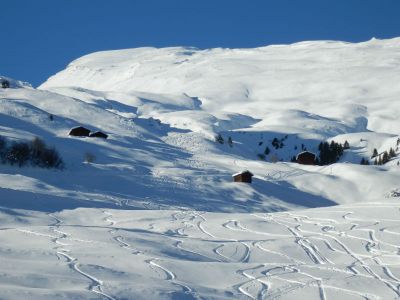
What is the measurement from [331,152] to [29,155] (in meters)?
60.3

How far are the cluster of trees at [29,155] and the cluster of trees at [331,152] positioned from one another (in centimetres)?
5354

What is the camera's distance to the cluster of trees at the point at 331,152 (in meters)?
95.9

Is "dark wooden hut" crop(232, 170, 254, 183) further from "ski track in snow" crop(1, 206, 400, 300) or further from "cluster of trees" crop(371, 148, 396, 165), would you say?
"cluster of trees" crop(371, 148, 396, 165)

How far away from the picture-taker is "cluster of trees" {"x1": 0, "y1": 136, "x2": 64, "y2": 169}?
156ft

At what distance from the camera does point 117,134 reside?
70.0 meters

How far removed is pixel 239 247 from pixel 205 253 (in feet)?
5.56

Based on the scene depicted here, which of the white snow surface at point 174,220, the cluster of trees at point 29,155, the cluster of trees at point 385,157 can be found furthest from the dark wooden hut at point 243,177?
the cluster of trees at point 385,157

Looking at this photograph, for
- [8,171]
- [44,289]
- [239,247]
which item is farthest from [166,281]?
[8,171]

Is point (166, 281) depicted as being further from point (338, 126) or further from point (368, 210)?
point (338, 126)

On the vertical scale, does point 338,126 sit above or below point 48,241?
above

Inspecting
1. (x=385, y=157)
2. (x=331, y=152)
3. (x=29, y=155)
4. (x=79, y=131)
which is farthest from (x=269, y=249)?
(x=331, y=152)

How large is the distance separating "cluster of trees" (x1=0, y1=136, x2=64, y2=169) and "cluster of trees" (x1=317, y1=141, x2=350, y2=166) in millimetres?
53536

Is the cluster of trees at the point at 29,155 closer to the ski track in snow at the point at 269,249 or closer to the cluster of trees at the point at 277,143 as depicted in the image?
the ski track in snow at the point at 269,249

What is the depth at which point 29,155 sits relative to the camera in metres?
48.8
